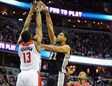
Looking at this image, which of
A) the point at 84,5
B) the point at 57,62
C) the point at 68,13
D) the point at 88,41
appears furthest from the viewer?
the point at 84,5

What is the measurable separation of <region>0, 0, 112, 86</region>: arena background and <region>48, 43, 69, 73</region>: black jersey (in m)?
20.1

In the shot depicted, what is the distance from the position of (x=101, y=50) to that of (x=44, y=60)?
6.54 meters

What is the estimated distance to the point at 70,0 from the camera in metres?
45.5

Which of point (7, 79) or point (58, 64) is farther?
point (7, 79)

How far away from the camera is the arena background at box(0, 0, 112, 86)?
1304 inches

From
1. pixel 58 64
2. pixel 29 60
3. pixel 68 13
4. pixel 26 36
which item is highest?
pixel 26 36

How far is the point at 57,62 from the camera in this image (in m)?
8.49

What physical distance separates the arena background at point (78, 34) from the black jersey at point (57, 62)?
20068mm

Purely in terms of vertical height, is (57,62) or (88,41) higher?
(57,62)

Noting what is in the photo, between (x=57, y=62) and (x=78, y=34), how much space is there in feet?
113

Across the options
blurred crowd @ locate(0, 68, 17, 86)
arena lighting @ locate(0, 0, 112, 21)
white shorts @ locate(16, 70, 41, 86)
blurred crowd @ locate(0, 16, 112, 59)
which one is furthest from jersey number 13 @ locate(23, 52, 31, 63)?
arena lighting @ locate(0, 0, 112, 21)

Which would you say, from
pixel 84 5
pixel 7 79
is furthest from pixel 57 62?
pixel 84 5

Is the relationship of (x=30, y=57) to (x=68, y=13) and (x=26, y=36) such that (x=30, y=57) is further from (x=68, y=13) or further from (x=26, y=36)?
(x=68, y=13)

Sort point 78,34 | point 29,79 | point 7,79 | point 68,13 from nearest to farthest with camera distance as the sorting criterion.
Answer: point 29,79 → point 7,79 → point 68,13 → point 78,34
